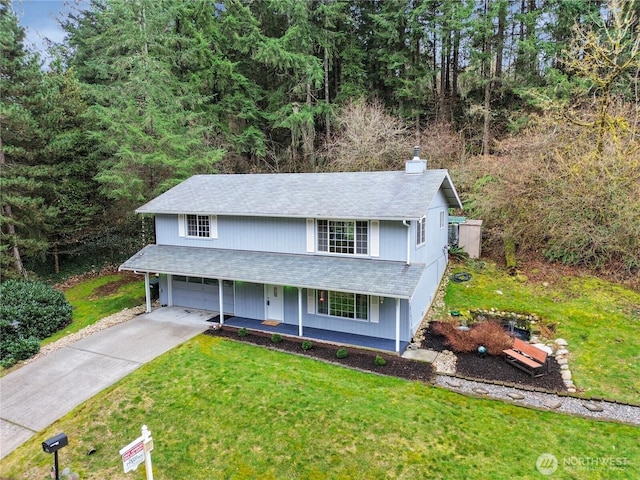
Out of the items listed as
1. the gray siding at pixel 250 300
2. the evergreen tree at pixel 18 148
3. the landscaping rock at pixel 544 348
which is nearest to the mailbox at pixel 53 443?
the gray siding at pixel 250 300

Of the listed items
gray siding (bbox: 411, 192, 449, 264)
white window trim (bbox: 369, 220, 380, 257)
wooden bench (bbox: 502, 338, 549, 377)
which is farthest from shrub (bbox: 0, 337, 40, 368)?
wooden bench (bbox: 502, 338, 549, 377)

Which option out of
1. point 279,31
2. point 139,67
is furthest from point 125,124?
point 279,31

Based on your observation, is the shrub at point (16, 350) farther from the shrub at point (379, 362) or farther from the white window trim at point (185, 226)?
the shrub at point (379, 362)

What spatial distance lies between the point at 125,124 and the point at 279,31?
15514 millimetres

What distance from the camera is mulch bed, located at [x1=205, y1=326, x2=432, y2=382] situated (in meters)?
10.2

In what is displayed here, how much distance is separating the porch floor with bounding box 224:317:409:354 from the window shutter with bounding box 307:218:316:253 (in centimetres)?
285

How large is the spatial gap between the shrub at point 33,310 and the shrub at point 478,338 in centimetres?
1452

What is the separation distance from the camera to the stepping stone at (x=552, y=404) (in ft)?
28.2

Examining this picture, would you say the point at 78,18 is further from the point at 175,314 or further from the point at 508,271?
the point at 508,271

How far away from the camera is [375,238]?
40.8ft

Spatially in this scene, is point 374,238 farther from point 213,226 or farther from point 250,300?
point 213,226

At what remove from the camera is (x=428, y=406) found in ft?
28.1

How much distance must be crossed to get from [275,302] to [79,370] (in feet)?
20.8

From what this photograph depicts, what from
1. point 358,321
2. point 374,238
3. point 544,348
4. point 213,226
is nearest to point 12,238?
point 213,226
